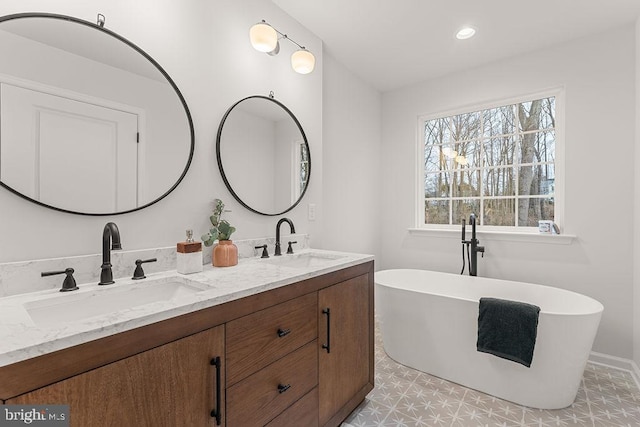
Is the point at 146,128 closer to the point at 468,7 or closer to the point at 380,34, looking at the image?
the point at 380,34

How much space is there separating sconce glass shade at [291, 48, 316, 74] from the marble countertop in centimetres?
134

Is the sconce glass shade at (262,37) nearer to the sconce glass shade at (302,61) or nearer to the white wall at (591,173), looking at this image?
the sconce glass shade at (302,61)

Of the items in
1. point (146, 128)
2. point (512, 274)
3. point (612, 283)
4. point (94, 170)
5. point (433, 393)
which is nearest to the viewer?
point (94, 170)

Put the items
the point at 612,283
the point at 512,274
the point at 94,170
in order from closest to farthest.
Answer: the point at 94,170, the point at 612,283, the point at 512,274

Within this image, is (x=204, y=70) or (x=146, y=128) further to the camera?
(x=204, y=70)

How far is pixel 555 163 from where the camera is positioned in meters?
2.72

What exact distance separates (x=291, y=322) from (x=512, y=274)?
243 centimetres

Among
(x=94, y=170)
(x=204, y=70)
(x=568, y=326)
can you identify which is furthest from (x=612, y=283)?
(x=94, y=170)

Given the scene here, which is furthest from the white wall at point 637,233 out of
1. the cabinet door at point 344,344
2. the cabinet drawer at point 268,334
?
the cabinet drawer at point 268,334

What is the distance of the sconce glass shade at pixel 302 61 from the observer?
6.84ft

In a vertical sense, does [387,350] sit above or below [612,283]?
below

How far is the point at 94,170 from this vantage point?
1299 millimetres

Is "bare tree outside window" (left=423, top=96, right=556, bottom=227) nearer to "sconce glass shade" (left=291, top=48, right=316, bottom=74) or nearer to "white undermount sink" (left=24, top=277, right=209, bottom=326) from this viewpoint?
"sconce glass shade" (left=291, top=48, right=316, bottom=74)

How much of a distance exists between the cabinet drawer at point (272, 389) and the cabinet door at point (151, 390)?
0.08 meters
